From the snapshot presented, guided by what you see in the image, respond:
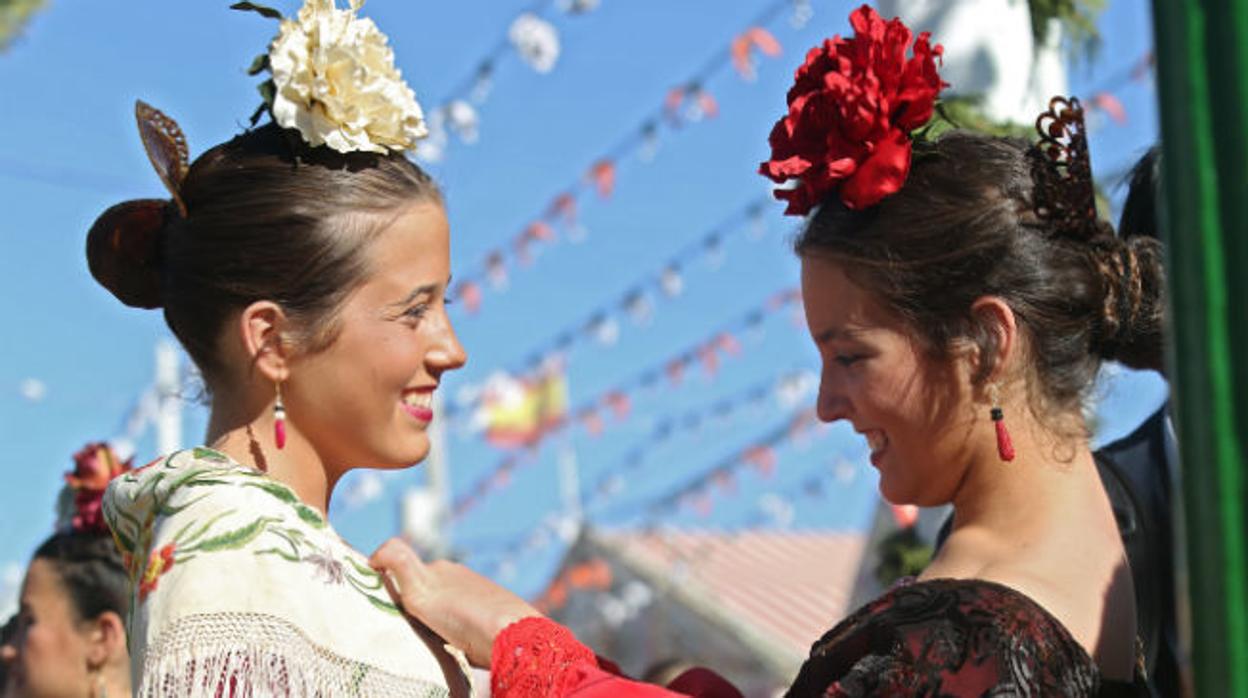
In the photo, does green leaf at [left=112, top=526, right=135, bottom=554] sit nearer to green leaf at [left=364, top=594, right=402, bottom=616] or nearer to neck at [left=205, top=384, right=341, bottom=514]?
neck at [left=205, top=384, right=341, bottom=514]

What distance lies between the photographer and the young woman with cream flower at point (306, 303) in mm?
2258

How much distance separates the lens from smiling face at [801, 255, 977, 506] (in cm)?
243

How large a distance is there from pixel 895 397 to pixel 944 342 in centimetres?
10

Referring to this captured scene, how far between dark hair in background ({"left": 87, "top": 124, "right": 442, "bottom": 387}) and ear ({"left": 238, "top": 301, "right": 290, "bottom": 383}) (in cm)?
2

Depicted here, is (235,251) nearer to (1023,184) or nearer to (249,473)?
(249,473)

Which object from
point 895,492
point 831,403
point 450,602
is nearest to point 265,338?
point 450,602

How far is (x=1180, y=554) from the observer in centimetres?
118

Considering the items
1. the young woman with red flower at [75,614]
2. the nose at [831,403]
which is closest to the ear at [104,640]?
the young woman with red flower at [75,614]

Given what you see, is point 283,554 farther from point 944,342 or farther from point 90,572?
point 90,572

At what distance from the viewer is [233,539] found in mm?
2162

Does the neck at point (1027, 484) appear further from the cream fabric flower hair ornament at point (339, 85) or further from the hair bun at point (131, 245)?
the hair bun at point (131, 245)

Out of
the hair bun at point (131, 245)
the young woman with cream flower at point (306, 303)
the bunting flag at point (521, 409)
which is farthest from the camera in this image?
the bunting flag at point (521, 409)

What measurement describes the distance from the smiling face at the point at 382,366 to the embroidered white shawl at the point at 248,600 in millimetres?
172

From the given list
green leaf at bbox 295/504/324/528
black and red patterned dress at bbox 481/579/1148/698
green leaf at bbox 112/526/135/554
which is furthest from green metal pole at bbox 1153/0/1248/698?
green leaf at bbox 112/526/135/554
